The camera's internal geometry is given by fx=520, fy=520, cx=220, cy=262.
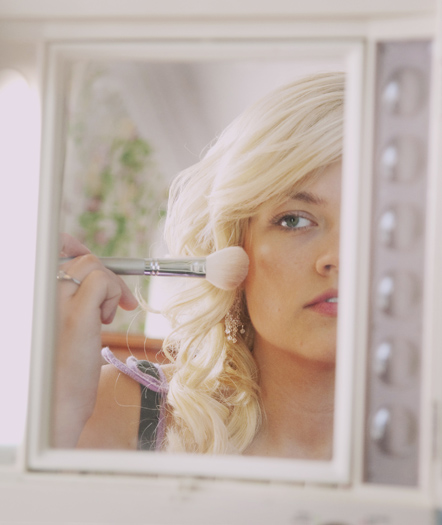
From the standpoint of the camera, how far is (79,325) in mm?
505

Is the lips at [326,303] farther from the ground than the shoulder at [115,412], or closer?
farther from the ground

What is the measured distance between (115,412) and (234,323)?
184mm

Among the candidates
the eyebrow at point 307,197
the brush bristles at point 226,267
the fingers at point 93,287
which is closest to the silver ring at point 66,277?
the fingers at point 93,287

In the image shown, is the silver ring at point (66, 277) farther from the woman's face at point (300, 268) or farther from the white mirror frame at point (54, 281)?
the woman's face at point (300, 268)

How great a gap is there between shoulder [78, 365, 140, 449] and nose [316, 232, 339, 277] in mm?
282

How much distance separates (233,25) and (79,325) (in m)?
0.30

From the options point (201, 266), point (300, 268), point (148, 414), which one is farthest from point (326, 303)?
point (148, 414)

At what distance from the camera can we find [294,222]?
63 centimetres

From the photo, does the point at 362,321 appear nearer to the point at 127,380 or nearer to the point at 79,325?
the point at 79,325

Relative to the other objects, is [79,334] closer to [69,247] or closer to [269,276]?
[69,247]

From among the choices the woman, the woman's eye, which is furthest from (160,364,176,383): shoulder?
the woman's eye

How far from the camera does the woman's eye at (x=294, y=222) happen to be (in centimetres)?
63

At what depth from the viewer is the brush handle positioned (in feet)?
2.02

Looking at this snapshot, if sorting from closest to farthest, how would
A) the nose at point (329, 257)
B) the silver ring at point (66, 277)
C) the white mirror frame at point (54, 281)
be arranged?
the white mirror frame at point (54, 281), the silver ring at point (66, 277), the nose at point (329, 257)
